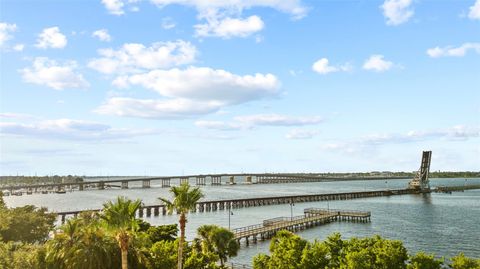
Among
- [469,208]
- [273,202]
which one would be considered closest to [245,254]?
[273,202]

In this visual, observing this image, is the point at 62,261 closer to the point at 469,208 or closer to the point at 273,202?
the point at 273,202

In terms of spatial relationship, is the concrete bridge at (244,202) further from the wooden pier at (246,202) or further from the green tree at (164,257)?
the green tree at (164,257)

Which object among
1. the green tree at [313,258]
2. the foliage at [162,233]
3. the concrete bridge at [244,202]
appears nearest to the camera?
the green tree at [313,258]

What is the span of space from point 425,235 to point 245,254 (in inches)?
1569

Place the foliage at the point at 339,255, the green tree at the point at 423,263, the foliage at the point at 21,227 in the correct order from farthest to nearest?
the foliage at the point at 21,227 → the foliage at the point at 339,255 → the green tree at the point at 423,263

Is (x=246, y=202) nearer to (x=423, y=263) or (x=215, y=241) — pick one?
(x=215, y=241)

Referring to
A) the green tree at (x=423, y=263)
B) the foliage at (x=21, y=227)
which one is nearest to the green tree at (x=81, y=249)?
the green tree at (x=423, y=263)

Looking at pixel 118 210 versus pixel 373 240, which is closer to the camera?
pixel 118 210

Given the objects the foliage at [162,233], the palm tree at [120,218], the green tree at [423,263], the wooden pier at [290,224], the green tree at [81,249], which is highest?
the palm tree at [120,218]

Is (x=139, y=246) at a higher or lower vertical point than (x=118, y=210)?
lower

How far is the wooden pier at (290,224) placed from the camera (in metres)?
81.0

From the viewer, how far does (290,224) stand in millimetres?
93875

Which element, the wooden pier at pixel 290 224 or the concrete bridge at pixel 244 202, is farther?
the concrete bridge at pixel 244 202

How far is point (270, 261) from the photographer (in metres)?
36.4
